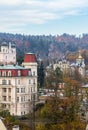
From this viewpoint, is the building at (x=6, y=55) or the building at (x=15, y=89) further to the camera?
the building at (x=6, y=55)

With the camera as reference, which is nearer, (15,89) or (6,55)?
(15,89)

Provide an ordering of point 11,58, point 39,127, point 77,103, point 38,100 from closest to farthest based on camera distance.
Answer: point 39,127, point 77,103, point 38,100, point 11,58

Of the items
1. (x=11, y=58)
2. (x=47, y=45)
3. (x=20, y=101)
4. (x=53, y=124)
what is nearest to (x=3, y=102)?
(x=20, y=101)

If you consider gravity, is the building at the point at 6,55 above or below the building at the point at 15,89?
above

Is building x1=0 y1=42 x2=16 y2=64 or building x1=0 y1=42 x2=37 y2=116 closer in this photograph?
building x1=0 y1=42 x2=37 y2=116

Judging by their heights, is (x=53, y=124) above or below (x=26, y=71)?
below

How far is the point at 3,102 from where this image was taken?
45500 mm

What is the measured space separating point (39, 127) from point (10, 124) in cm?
192

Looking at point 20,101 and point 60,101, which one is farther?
point 20,101

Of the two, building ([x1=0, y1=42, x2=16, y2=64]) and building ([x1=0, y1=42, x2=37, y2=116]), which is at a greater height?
building ([x1=0, y1=42, x2=16, y2=64])

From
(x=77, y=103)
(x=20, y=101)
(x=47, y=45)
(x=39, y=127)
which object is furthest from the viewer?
(x=47, y=45)

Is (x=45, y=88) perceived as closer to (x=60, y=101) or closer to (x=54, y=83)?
(x=54, y=83)

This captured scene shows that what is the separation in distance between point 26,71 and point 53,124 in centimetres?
1004

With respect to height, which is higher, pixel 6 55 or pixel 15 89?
pixel 6 55
